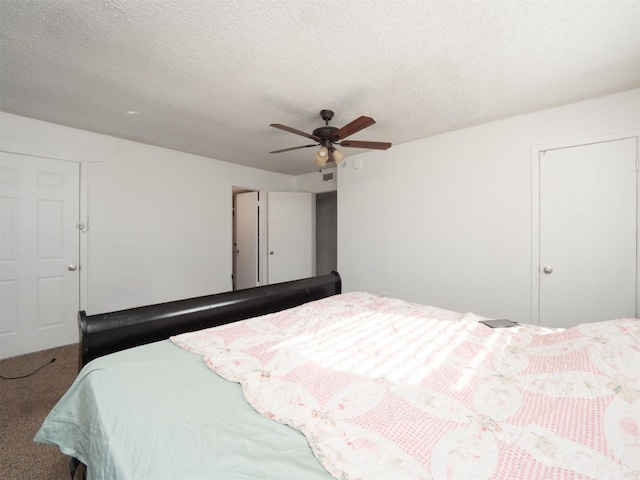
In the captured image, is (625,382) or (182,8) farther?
(182,8)

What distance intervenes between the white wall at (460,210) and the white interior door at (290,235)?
3.57ft

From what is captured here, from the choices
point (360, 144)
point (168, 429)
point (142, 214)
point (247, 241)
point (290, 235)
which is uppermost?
point (360, 144)

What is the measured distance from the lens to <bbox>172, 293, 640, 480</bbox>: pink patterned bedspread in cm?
66

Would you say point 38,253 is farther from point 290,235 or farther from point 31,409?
point 290,235

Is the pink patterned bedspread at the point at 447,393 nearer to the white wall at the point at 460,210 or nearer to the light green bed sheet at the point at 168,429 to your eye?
the light green bed sheet at the point at 168,429

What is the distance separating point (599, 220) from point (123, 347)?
3523 millimetres

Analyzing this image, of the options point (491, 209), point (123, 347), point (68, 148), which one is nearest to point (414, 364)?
point (123, 347)

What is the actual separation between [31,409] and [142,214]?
211 cm

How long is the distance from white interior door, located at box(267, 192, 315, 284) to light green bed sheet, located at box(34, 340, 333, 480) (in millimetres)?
3456

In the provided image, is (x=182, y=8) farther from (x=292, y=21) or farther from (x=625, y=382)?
(x=625, y=382)

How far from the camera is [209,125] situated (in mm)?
2852

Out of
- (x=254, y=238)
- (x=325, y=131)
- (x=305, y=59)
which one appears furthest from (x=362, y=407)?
(x=254, y=238)

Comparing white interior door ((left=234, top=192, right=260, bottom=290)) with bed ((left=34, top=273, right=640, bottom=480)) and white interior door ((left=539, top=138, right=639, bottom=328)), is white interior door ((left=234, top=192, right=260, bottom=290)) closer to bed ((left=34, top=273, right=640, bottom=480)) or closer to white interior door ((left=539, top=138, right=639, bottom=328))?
bed ((left=34, top=273, right=640, bottom=480))

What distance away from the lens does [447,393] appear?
3.08 feet
